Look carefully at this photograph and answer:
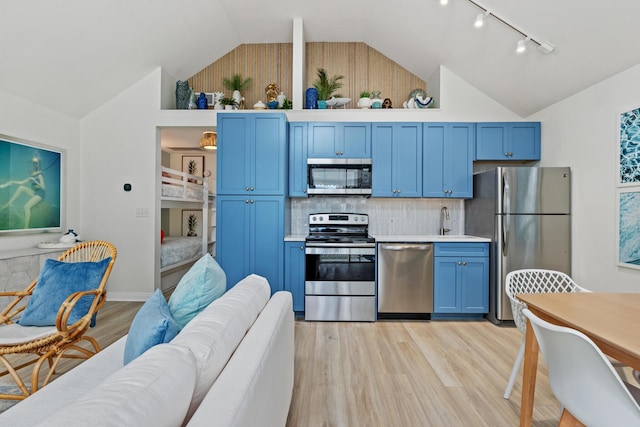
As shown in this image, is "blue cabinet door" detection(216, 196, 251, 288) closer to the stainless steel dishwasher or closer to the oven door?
the oven door

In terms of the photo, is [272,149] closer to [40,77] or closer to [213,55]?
[213,55]

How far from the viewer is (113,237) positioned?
161 inches

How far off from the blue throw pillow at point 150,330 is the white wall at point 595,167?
3.33 meters

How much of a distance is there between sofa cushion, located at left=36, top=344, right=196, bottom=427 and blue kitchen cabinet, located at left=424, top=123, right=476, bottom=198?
347cm

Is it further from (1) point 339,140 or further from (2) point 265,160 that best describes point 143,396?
(1) point 339,140

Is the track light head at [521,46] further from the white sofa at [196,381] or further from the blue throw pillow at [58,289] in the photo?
the blue throw pillow at [58,289]

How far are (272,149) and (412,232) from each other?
2060 millimetres

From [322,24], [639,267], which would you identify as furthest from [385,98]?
[639,267]

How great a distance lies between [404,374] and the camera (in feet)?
7.61

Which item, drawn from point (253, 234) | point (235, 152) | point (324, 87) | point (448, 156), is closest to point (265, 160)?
point (235, 152)

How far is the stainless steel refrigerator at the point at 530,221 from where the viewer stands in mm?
3297

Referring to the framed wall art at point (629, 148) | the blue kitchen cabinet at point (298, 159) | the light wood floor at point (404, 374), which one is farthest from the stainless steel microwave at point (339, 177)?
the framed wall art at point (629, 148)

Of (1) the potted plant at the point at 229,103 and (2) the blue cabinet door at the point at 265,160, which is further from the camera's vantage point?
(1) the potted plant at the point at 229,103

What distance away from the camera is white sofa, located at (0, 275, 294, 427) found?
646mm
